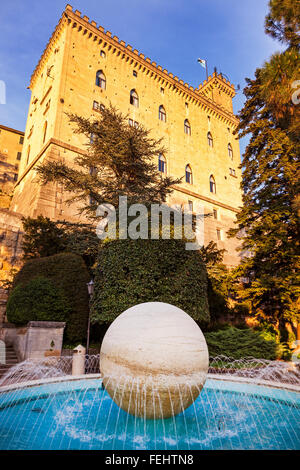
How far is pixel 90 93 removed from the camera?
82.8 ft

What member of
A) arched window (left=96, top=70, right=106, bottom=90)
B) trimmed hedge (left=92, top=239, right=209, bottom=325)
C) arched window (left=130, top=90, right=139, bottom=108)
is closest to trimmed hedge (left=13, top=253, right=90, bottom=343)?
trimmed hedge (left=92, top=239, right=209, bottom=325)

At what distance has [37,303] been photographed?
11000 mm

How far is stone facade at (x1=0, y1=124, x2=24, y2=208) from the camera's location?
3800cm

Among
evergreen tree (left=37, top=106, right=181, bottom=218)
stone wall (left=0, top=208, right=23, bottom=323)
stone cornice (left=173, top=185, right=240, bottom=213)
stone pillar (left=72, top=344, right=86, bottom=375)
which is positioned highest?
stone cornice (left=173, top=185, right=240, bottom=213)

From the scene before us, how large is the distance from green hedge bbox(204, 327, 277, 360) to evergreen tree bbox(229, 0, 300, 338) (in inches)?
109

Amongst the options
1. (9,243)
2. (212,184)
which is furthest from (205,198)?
(9,243)

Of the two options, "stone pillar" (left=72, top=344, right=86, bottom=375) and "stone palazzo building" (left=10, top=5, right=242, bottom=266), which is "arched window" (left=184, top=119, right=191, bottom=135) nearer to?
"stone palazzo building" (left=10, top=5, right=242, bottom=266)

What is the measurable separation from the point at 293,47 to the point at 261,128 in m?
5.12

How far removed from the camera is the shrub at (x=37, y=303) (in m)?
10.9

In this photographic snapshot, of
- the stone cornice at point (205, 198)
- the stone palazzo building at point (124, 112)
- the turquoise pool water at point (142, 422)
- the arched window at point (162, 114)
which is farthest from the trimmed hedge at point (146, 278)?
the arched window at point (162, 114)

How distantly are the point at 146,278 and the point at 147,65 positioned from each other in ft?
93.4

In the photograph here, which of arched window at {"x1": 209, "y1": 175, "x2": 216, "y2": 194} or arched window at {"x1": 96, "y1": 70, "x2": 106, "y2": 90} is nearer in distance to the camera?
arched window at {"x1": 96, "y1": 70, "x2": 106, "y2": 90}

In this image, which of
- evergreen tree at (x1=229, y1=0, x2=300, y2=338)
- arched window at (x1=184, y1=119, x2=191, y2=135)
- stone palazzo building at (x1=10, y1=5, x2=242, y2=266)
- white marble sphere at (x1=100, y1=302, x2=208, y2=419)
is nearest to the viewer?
white marble sphere at (x1=100, y1=302, x2=208, y2=419)

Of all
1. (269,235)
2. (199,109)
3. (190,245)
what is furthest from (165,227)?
(199,109)
